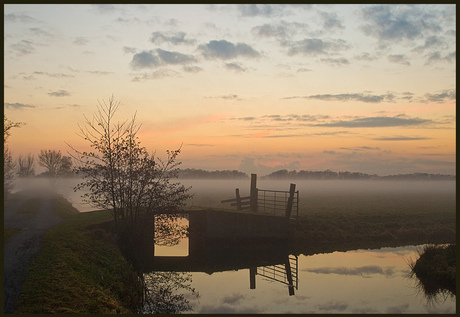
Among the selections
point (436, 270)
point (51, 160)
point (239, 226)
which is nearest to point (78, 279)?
point (239, 226)

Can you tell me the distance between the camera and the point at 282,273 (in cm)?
2270

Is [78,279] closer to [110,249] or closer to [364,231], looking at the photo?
[110,249]

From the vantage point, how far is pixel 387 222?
1382 inches

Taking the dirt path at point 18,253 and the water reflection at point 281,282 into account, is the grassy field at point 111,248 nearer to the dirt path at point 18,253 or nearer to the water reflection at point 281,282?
the dirt path at point 18,253

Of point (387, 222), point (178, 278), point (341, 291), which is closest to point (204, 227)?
point (178, 278)

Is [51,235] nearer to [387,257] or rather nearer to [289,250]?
[289,250]

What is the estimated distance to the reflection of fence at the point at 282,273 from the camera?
68.5 ft

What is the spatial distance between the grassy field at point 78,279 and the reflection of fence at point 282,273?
6434 millimetres

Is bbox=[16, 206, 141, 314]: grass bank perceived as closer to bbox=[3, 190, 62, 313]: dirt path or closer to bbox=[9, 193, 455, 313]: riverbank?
bbox=[9, 193, 455, 313]: riverbank

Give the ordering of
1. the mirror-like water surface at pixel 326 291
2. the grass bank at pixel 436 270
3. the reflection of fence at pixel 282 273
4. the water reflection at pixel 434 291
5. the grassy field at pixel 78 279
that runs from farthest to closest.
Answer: the reflection of fence at pixel 282 273 < the grass bank at pixel 436 270 < the water reflection at pixel 434 291 < the mirror-like water surface at pixel 326 291 < the grassy field at pixel 78 279

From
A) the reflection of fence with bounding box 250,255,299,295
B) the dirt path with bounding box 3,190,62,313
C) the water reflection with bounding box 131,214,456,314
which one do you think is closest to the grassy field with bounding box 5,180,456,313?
the dirt path with bounding box 3,190,62,313

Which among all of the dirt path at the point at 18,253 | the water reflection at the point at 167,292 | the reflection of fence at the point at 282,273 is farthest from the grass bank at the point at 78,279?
the reflection of fence at the point at 282,273

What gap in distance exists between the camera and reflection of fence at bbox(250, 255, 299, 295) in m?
20.9

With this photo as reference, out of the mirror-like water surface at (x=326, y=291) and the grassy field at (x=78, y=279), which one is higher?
the grassy field at (x=78, y=279)
